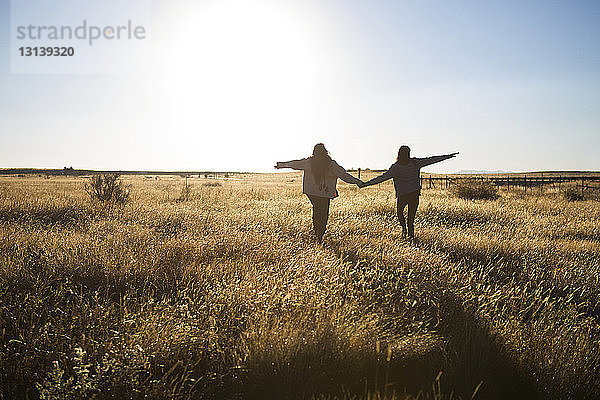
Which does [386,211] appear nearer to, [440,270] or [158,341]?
[440,270]

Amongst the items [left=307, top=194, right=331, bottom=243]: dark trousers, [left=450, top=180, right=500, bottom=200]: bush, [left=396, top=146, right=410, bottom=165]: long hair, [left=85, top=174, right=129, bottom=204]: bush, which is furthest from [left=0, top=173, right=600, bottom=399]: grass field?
[left=450, top=180, right=500, bottom=200]: bush

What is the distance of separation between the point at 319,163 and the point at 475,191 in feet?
49.8

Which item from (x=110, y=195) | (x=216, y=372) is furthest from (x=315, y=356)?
(x=110, y=195)

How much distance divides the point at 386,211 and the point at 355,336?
880 centimetres

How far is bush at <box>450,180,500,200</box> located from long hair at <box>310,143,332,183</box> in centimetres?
1463

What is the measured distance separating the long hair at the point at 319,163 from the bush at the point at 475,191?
576 inches

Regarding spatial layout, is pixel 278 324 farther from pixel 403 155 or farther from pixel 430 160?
pixel 430 160

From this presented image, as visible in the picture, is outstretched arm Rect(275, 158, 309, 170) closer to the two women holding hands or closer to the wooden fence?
the two women holding hands

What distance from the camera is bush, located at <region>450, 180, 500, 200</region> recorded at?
62.2ft

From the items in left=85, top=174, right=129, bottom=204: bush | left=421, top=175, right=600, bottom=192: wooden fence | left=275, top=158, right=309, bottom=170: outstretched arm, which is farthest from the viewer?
left=421, top=175, right=600, bottom=192: wooden fence

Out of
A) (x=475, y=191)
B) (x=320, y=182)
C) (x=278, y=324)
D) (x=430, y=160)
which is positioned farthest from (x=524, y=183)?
(x=278, y=324)

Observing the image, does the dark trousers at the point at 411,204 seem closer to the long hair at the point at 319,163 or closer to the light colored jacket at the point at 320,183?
the light colored jacket at the point at 320,183

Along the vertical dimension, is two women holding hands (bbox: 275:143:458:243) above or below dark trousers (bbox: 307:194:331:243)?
above

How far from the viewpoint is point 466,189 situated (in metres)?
20.0
